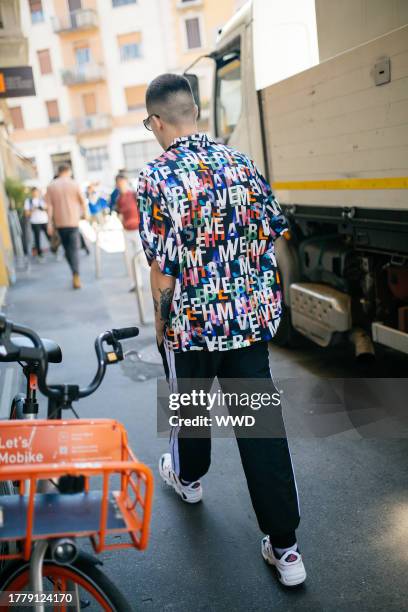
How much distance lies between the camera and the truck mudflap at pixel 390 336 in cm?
434

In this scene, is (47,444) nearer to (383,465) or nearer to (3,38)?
(383,465)

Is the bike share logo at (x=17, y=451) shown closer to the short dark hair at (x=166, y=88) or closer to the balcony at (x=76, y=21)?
the short dark hair at (x=166, y=88)

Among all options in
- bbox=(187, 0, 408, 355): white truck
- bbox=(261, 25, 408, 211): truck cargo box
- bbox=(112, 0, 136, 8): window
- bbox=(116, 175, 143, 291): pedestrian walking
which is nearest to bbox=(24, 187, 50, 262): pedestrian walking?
bbox=(116, 175, 143, 291): pedestrian walking

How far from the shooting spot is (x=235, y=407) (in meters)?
2.77

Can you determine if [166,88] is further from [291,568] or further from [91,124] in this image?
[91,124]

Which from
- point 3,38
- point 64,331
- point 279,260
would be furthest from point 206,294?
point 3,38

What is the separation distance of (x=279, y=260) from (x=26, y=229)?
12.7m

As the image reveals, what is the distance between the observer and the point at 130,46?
40250mm

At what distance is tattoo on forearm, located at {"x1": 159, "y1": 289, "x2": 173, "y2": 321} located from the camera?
8.72 ft

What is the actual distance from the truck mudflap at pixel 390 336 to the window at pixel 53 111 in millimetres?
44359

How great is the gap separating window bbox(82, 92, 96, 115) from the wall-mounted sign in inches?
1429

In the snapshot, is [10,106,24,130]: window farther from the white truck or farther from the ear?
the ear

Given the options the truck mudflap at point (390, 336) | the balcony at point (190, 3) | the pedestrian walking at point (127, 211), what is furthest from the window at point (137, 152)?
the truck mudflap at point (390, 336)

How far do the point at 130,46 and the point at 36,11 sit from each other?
11377 millimetres
